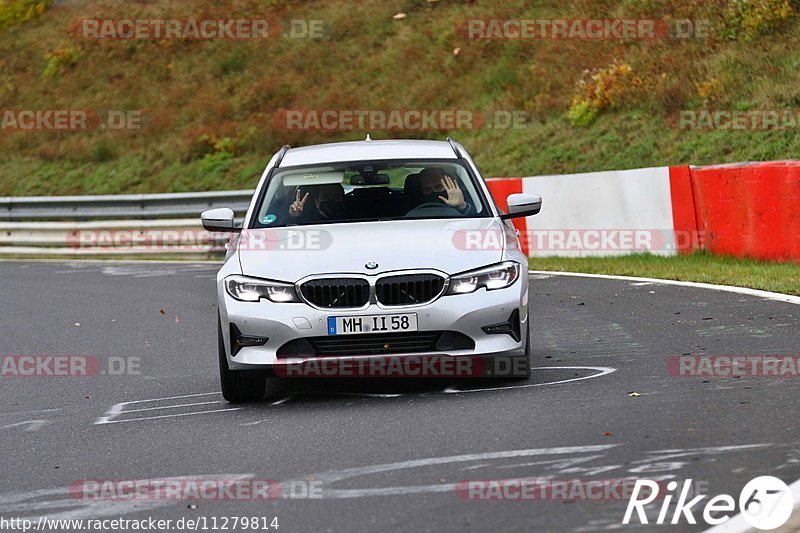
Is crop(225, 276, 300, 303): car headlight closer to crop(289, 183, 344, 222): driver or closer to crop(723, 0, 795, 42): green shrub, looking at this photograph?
crop(289, 183, 344, 222): driver

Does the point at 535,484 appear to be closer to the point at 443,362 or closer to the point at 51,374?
the point at 443,362

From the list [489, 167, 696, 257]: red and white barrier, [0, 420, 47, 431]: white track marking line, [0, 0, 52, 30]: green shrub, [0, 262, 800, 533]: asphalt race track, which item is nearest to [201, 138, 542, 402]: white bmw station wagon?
[0, 262, 800, 533]: asphalt race track

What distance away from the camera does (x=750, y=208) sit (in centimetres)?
1584

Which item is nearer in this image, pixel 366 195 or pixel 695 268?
pixel 366 195

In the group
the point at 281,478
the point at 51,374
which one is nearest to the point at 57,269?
the point at 51,374

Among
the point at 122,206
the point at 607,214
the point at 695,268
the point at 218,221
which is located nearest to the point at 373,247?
the point at 218,221

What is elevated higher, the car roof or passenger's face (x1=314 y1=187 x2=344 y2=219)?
the car roof

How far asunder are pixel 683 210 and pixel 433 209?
8474 millimetres

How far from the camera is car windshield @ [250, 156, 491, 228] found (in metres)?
9.44

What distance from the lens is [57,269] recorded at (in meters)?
23.2

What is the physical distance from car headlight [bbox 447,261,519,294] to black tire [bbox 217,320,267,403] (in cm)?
126

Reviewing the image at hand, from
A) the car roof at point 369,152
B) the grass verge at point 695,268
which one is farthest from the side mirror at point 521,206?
the grass verge at point 695,268

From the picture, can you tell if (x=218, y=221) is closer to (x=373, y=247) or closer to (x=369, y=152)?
(x=369, y=152)

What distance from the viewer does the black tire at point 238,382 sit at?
853cm
